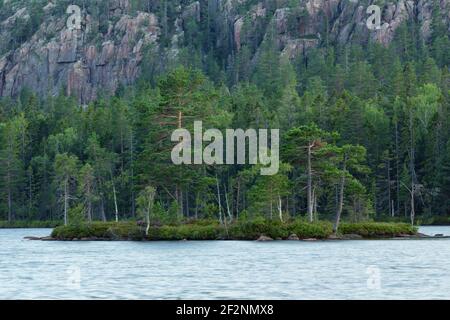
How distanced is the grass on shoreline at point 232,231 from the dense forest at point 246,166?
2024mm

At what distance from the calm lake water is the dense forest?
11.7 m

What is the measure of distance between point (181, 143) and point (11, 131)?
55619mm

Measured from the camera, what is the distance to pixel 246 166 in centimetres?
12081

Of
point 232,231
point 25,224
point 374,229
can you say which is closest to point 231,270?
point 232,231

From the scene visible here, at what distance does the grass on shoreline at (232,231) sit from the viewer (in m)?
87.1

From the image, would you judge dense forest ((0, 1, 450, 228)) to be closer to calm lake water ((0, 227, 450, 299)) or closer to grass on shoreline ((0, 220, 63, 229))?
grass on shoreline ((0, 220, 63, 229))

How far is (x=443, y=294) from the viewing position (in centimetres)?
4200

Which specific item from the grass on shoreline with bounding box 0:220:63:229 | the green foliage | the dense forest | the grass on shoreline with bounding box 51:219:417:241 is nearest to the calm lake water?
the grass on shoreline with bounding box 51:219:417:241

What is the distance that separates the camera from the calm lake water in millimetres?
43719

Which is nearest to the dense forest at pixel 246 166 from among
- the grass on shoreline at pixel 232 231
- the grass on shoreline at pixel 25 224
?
the grass on shoreline at pixel 232 231

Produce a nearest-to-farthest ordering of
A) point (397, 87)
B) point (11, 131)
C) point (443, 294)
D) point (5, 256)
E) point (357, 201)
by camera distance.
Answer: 1. point (443, 294)
2. point (5, 256)
3. point (357, 201)
4. point (11, 131)
5. point (397, 87)

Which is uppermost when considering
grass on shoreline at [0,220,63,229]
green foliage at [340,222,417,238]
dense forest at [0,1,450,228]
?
dense forest at [0,1,450,228]
